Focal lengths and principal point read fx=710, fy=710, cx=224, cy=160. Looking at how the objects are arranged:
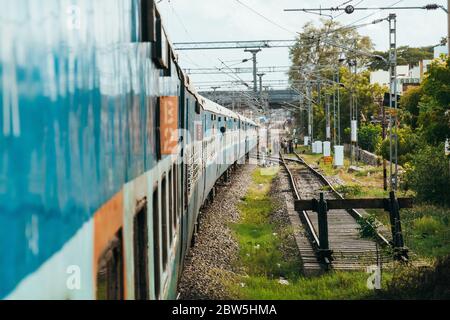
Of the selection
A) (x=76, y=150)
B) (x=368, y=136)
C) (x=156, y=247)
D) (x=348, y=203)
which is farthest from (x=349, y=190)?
(x=368, y=136)

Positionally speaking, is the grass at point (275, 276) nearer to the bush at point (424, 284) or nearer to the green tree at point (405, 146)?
the bush at point (424, 284)

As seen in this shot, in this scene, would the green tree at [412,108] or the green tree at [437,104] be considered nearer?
the green tree at [437,104]

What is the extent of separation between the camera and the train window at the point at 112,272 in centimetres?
266

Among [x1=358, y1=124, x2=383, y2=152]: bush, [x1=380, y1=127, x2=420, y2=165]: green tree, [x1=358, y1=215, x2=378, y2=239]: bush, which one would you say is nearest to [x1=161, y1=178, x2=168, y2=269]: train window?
[x1=358, y1=215, x2=378, y2=239]: bush

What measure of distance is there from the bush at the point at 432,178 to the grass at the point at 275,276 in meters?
5.56

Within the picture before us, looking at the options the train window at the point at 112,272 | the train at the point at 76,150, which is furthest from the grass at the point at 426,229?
the train window at the point at 112,272

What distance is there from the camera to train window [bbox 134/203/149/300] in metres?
3.80

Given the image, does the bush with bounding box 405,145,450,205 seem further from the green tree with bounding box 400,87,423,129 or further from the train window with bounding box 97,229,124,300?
the train window with bounding box 97,229,124,300

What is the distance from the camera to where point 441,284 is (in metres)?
9.27

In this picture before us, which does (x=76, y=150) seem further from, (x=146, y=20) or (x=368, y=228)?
(x=368, y=228)

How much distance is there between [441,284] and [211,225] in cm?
722

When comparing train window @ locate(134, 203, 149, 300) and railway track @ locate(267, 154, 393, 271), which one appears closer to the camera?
train window @ locate(134, 203, 149, 300)

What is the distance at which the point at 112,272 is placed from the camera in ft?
9.73
